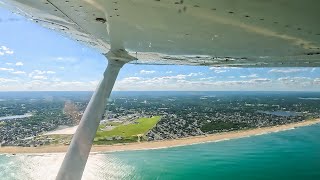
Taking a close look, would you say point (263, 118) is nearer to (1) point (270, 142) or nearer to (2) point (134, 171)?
(1) point (270, 142)

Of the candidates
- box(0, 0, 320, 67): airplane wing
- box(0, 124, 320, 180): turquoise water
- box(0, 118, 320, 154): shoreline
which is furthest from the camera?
box(0, 118, 320, 154): shoreline

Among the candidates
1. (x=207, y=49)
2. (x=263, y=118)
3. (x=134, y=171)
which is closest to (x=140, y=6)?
(x=207, y=49)

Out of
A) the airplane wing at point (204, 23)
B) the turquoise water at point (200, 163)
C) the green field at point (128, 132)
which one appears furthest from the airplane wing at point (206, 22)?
the green field at point (128, 132)

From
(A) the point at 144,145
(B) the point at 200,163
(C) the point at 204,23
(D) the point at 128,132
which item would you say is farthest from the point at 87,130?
(D) the point at 128,132

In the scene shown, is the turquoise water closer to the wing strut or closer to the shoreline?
the shoreline

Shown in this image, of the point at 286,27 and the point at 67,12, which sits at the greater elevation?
the point at 67,12

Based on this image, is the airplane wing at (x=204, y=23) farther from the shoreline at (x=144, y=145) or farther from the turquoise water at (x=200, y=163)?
the shoreline at (x=144, y=145)

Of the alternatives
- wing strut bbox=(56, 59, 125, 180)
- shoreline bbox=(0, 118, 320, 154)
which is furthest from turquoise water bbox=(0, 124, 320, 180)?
wing strut bbox=(56, 59, 125, 180)
